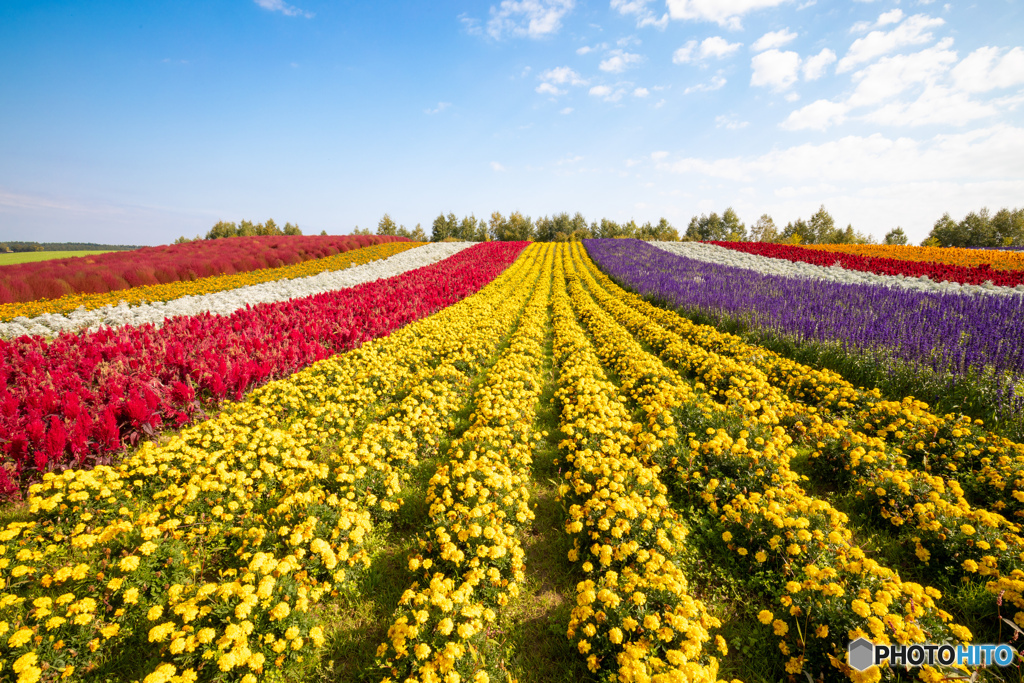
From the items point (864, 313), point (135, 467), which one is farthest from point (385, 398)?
point (864, 313)

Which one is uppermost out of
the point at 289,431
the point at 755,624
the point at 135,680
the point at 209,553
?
the point at 289,431

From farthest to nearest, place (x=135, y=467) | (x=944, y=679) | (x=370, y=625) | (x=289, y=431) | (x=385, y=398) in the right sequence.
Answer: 1. (x=385, y=398)
2. (x=289, y=431)
3. (x=135, y=467)
4. (x=370, y=625)
5. (x=944, y=679)

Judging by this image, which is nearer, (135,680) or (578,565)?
(135,680)

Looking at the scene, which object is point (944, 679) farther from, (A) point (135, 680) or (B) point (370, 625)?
(A) point (135, 680)

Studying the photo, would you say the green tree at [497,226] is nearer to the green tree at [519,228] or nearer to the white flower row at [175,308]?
the green tree at [519,228]

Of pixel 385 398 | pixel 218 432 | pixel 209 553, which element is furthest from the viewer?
pixel 385 398

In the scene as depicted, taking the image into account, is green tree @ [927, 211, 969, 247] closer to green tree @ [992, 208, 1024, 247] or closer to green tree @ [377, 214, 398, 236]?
green tree @ [992, 208, 1024, 247]

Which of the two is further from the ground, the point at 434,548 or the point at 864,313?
the point at 864,313

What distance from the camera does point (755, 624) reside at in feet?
10.2

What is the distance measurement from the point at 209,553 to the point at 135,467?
1.82 meters

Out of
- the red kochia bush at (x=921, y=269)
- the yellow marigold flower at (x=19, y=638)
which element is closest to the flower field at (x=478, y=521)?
the yellow marigold flower at (x=19, y=638)

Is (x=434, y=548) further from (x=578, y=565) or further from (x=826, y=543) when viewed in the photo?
(x=826, y=543)

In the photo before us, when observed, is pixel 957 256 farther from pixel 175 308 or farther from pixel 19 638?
pixel 175 308

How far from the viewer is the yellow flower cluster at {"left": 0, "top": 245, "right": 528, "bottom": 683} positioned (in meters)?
2.52
